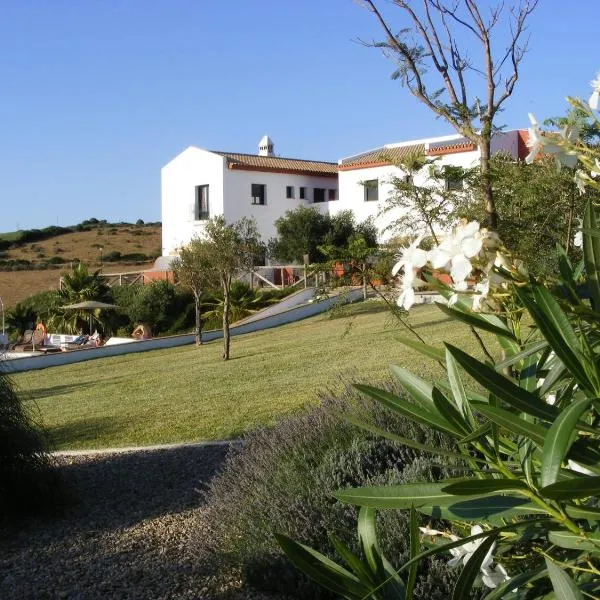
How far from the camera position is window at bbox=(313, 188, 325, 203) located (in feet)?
145

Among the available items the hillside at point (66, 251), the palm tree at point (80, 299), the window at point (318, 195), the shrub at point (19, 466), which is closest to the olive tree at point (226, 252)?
the palm tree at point (80, 299)

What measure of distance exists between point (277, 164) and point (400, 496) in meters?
42.3

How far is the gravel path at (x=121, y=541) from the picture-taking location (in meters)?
4.76

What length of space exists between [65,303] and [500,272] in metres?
35.0

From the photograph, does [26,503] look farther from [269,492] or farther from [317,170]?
[317,170]

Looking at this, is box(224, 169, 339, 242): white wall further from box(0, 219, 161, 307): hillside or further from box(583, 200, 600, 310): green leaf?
box(583, 200, 600, 310): green leaf

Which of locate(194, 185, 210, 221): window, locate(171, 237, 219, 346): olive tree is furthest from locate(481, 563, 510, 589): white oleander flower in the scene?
locate(194, 185, 210, 221): window

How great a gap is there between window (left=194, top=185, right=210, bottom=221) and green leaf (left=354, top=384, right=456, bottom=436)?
40.9m

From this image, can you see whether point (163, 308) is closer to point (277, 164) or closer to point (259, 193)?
point (259, 193)

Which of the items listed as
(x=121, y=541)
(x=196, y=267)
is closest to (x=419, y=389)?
(x=121, y=541)

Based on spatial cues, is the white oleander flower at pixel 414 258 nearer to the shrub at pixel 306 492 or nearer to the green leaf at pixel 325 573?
the green leaf at pixel 325 573

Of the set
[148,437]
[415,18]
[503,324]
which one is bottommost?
[148,437]

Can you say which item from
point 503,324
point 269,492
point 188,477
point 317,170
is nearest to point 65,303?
point 317,170

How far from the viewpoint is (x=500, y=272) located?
1.62 meters
